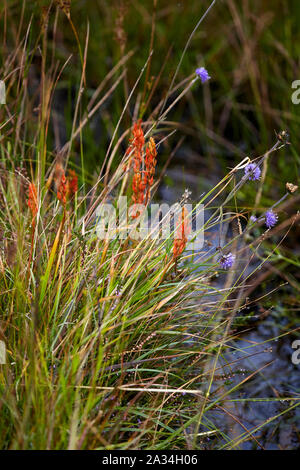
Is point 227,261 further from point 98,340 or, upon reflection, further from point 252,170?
point 98,340

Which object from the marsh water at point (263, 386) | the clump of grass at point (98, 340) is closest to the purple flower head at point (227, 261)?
the clump of grass at point (98, 340)

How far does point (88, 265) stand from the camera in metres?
1.78

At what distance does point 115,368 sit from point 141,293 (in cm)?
23

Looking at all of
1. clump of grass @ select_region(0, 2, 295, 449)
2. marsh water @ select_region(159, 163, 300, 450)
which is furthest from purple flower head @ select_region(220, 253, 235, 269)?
marsh water @ select_region(159, 163, 300, 450)

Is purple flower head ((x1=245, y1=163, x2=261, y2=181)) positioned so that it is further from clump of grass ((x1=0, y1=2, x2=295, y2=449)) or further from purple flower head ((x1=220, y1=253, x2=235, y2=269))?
purple flower head ((x1=220, y1=253, x2=235, y2=269))

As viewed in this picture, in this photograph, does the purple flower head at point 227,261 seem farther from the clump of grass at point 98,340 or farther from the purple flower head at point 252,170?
the purple flower head at point 252,170

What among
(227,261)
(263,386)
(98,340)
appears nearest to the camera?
(98,340)

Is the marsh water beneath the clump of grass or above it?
beneath

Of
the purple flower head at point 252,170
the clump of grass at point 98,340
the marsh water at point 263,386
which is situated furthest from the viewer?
the marsh water at point 263,386

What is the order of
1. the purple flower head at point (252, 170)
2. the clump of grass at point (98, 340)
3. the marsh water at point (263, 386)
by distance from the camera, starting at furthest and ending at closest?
the marsh water at point (263, 386), the purple flower head at point (252, 170), the clump of grass at point (98, 340)

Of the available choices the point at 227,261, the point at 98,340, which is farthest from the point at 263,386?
the point at 98,340

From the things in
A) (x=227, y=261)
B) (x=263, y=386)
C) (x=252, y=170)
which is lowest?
(x=263, y=386)

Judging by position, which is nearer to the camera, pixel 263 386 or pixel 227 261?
pixel 227 261
